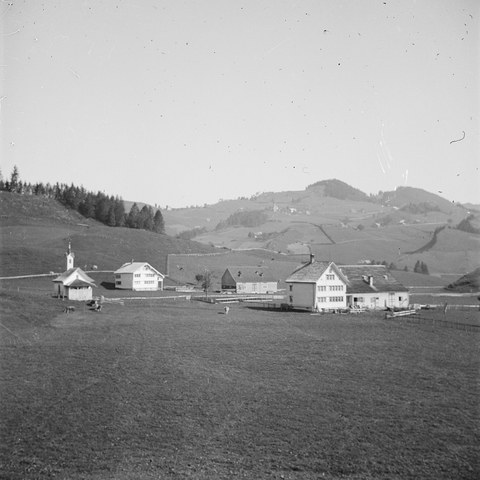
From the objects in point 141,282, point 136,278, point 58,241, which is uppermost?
point 58,241

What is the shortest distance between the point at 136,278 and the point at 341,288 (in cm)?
3961

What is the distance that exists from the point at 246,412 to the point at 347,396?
5323 mm

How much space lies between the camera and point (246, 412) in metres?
23.5

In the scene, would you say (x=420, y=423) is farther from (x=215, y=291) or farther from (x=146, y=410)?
(x=215, y=291)

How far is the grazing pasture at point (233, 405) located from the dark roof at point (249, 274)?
54.9m

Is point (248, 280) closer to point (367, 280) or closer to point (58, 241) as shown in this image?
point (367, 280)

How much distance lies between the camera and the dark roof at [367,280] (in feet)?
229

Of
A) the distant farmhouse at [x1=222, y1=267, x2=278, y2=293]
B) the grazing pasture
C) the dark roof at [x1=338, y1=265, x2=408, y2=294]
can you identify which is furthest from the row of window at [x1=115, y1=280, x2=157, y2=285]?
the grazing pasture

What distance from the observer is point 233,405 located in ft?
80.4

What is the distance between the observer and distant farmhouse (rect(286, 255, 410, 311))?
6581 centimetres

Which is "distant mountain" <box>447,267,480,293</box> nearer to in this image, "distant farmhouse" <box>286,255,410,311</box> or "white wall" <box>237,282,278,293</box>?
"white wall" <box>237,282,278,293</box>

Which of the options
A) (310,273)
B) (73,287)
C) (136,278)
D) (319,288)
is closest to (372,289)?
(319,288)

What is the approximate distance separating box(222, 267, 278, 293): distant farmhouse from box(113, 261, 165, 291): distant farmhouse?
505 inches

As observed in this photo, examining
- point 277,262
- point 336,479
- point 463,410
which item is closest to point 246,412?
point 336,479
